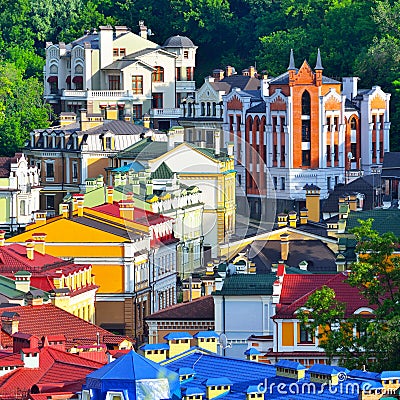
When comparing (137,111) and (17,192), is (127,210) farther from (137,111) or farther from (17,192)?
(137,111)

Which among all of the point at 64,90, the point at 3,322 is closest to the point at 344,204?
the point at 3,322

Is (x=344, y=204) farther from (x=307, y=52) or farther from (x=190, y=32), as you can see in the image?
(x=190, y=32)

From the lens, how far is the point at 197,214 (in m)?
104

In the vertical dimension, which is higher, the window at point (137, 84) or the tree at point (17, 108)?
the window at point (137, 84)

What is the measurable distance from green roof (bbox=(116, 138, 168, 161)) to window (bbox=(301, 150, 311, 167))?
727 cm

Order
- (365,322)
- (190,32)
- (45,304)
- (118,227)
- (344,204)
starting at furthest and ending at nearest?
1. (190,32)
2. (344,204)
3. (118,227)
4. (45,304)
5. (365,322)

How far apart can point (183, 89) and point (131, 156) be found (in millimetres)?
26756

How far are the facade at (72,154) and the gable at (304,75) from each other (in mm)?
7623

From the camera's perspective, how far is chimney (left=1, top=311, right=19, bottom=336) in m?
66.4

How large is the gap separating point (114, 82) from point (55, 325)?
7144 cm

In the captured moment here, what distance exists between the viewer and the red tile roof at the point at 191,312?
75875 mm

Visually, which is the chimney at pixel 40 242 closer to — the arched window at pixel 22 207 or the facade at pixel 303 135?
the arched window at pixel 22 207

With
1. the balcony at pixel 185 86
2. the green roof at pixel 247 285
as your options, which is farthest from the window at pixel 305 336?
the balcony at pixel 185 86

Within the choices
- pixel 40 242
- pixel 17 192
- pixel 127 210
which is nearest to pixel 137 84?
pixel 17 192
